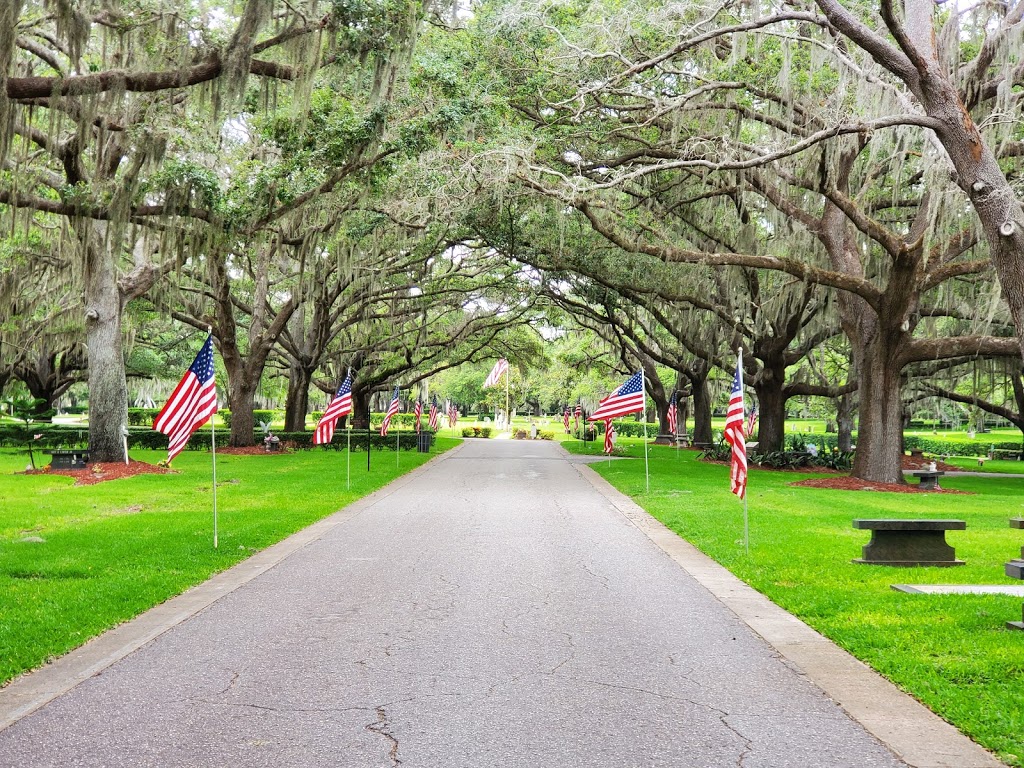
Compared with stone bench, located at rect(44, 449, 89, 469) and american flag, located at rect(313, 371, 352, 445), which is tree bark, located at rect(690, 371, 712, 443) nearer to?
american flag, located at rect(313, 371, 352, 445)

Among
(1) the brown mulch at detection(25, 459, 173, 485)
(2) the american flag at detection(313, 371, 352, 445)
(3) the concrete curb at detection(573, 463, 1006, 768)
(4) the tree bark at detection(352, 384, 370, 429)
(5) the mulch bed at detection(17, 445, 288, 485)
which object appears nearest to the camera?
(3) the concrete curb at detection(573, 463, 1006, 768)

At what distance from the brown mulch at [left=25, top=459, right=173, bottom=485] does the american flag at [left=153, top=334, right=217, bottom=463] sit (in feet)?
28.3

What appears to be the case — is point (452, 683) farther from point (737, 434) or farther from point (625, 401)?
point (625, 401)

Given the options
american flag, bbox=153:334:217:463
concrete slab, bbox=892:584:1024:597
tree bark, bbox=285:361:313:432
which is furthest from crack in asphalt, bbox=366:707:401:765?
tree bark, bbox=285:361:313:432

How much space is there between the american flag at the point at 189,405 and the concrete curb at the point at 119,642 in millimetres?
1881

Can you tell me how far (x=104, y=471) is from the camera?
65.1 ft

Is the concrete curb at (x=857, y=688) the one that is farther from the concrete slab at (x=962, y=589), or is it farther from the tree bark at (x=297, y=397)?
the tree bark at (x=297, y=397)

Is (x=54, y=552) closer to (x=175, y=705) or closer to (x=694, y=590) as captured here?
(x=175, y=705)

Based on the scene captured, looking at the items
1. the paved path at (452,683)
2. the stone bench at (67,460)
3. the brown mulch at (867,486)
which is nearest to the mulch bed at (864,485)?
the brown mulch at (867,486)

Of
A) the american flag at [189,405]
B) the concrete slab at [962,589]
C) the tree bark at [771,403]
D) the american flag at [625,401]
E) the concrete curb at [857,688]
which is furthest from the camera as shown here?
the tree bark at [771,403]

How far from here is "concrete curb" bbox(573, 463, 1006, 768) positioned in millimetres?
4168

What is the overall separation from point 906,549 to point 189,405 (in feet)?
28.4

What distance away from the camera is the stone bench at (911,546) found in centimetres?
945

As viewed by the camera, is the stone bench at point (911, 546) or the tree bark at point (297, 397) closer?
the stone bench at point (911, 546)
